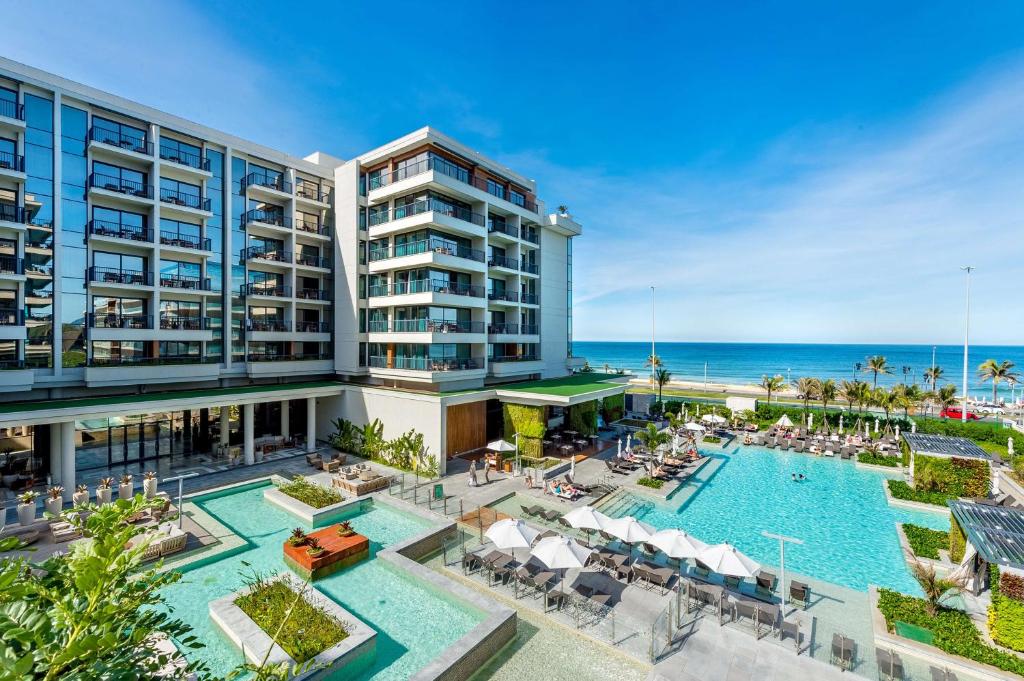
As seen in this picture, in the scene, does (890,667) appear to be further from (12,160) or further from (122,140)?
(12,160)

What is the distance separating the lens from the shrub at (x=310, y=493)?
1995 cm

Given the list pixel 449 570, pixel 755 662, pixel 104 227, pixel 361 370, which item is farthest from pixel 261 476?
pixel 755 662

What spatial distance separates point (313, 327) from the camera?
31.6 metres

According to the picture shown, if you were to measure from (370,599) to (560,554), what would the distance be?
19.3ft

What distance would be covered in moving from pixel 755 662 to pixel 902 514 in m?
15.9

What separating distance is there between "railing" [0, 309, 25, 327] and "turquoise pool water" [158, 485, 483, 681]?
13.3 m

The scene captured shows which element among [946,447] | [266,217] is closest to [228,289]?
[266,217]

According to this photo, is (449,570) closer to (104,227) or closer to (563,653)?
(563,653)

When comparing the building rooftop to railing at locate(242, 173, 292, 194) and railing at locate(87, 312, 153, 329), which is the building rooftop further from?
railing at locate(87, 312, 153, 329)

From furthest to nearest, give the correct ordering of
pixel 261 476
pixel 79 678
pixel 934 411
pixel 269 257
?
pixel 934 411
pixel 269 257
pixel 261 476
pixel 79 678

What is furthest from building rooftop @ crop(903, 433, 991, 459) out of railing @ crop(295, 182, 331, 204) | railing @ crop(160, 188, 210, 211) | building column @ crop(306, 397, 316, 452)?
railing @ crop(160, 188, 210, 211)

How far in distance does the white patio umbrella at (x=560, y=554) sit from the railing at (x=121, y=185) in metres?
27.3

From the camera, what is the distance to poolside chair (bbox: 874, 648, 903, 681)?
10.4 meters

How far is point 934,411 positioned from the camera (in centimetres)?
5212
